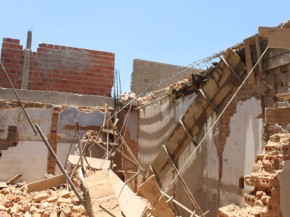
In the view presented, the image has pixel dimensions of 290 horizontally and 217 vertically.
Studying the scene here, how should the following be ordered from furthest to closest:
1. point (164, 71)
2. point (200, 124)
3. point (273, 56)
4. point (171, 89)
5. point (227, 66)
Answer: point (164, 71) < point (171, 89) < point (200, 124) < point (227, 66) < point (273, 56)

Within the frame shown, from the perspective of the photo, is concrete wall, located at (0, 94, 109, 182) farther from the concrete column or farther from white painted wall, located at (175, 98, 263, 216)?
white painted wall, located at (175, 98, 263, 216)

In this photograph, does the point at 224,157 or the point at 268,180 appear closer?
the point at 268,180

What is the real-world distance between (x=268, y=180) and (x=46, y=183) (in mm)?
6901

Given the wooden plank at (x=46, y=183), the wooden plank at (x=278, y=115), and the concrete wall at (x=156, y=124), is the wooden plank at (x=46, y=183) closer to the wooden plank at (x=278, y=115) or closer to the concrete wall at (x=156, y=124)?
the concrete wall at (x=156, y=124)

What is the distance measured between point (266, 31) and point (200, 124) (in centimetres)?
459

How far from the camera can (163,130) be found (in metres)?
10.7

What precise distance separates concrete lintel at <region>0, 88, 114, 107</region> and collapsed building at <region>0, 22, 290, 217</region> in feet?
0.13

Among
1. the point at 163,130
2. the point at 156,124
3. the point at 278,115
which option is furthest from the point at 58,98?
the point at 278,115

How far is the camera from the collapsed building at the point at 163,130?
4945mm

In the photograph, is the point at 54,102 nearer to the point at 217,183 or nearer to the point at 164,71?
the point at 164,71

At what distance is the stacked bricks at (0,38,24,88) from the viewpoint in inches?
535

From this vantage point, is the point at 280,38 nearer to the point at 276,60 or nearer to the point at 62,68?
the point at 276,60

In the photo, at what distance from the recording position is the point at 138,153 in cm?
1307

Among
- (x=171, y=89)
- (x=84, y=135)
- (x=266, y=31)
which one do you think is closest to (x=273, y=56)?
(x=266, y=31)
